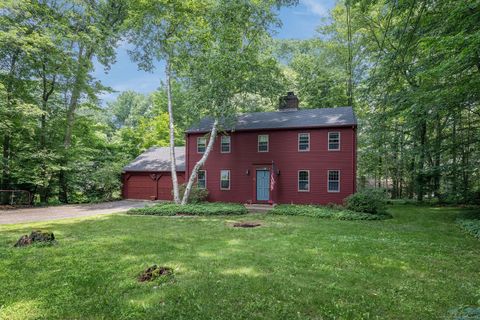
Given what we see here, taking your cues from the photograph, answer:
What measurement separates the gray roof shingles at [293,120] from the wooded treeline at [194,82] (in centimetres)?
108

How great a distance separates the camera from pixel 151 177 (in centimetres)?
2156

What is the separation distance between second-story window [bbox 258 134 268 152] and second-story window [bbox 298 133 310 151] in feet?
6.62

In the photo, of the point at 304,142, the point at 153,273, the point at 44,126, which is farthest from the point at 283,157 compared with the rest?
the point at 44,126

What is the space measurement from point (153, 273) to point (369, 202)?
439 inches

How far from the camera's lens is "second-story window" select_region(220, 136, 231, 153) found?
61.8 ft

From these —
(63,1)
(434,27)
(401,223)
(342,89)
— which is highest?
(63,1)

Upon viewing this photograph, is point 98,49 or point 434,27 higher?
point 98,49

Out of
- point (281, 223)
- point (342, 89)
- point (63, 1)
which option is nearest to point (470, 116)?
point (342, 89)

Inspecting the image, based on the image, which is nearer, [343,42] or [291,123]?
[291,123]

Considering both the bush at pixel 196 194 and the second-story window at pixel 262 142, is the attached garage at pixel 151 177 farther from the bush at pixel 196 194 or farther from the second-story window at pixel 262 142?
the second-story window at pixel 262 142

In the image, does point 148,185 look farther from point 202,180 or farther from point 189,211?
point 189,211

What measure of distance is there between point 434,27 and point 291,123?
30.5 ft

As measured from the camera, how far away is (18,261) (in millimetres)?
5906

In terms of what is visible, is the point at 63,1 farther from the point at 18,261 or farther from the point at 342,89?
the point at 342,89
